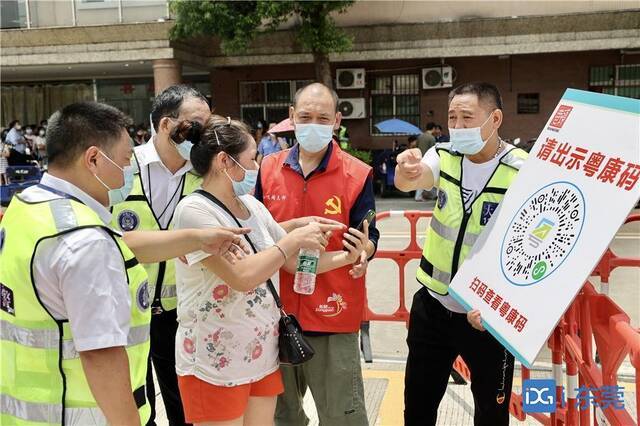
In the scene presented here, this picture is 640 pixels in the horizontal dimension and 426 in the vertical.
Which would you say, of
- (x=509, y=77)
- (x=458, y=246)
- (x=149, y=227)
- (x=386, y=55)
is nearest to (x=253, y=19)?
(x=386, y=55)

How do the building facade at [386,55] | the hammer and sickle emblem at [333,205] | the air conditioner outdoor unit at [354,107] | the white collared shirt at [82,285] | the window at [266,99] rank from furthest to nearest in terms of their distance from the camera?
1. the window at [266,99]
2. the air conditioner outdoor unit at [354,107]
3. the building facade at [386,55]
4. the hammer and sickle emblem at [333,205]
5. the white collared shirt at [82,285]

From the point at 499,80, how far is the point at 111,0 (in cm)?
1048

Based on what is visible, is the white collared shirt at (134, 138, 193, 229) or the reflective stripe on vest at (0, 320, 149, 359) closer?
the reflective stripe on vest at (0, 320, 149, 359)

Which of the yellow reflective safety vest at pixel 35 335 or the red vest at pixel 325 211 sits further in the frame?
the red vest at pixel 325 211

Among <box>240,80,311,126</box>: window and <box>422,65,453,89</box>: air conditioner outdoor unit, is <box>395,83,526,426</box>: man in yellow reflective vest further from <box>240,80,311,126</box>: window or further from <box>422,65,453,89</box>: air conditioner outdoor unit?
<box>240,80,311,126</box>: window

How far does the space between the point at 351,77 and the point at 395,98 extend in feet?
4.77

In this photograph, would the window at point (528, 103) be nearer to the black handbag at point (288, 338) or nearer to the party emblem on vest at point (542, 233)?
the party emblem on vest at point (542, 233)

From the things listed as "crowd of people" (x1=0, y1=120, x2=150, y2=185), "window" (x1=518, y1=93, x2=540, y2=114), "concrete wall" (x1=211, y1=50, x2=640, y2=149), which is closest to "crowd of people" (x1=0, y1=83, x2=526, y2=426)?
"crowd of people" (x1=0, y1=120, x2=150, y2=185)

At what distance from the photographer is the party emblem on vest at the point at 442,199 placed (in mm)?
2723

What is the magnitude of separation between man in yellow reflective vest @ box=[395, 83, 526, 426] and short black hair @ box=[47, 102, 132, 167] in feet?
4.51

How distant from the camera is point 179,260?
2.28 meters

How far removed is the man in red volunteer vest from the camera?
102 inches

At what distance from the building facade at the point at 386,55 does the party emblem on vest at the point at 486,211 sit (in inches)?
524

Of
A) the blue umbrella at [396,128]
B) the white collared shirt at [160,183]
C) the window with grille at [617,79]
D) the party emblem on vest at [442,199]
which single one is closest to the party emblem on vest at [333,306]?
the party emblem on vest at [442,199]
